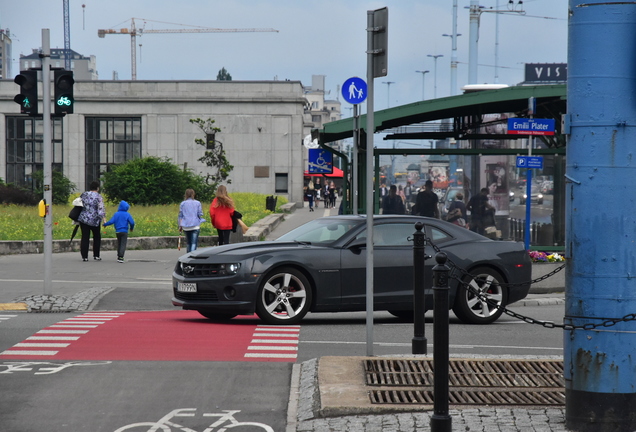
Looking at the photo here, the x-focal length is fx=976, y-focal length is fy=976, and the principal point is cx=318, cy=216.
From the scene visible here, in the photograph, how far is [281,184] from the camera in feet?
214

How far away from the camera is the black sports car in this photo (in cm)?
1189

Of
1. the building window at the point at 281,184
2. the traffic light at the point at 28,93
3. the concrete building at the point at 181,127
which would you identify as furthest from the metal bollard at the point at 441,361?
the building window at the point at 281,184

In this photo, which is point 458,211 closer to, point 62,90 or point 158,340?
point 62,90

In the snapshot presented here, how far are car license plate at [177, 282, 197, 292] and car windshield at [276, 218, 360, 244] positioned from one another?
141 cm

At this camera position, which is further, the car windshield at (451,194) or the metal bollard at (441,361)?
the car windshield at (451,194)

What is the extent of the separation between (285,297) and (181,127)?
53.9 meters

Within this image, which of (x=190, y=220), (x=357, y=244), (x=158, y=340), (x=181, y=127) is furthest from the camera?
(x=181, y=127)

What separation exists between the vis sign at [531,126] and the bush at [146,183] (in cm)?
2926

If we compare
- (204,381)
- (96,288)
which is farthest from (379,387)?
(96,288)

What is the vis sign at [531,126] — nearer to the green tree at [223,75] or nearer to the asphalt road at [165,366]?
the asphalt road at [165,366]

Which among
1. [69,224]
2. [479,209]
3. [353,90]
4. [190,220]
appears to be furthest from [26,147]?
[479,209]

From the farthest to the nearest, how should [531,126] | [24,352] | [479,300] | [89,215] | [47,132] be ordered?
[89,215]
[531,126]
[47,132]
[479,300]
[24,352]

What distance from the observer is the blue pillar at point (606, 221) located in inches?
233

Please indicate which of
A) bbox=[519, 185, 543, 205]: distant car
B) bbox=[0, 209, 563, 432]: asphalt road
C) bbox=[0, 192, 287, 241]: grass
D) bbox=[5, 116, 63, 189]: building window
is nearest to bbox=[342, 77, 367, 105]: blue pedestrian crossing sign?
bbox=[519, 185, 543, 205]: distant car
